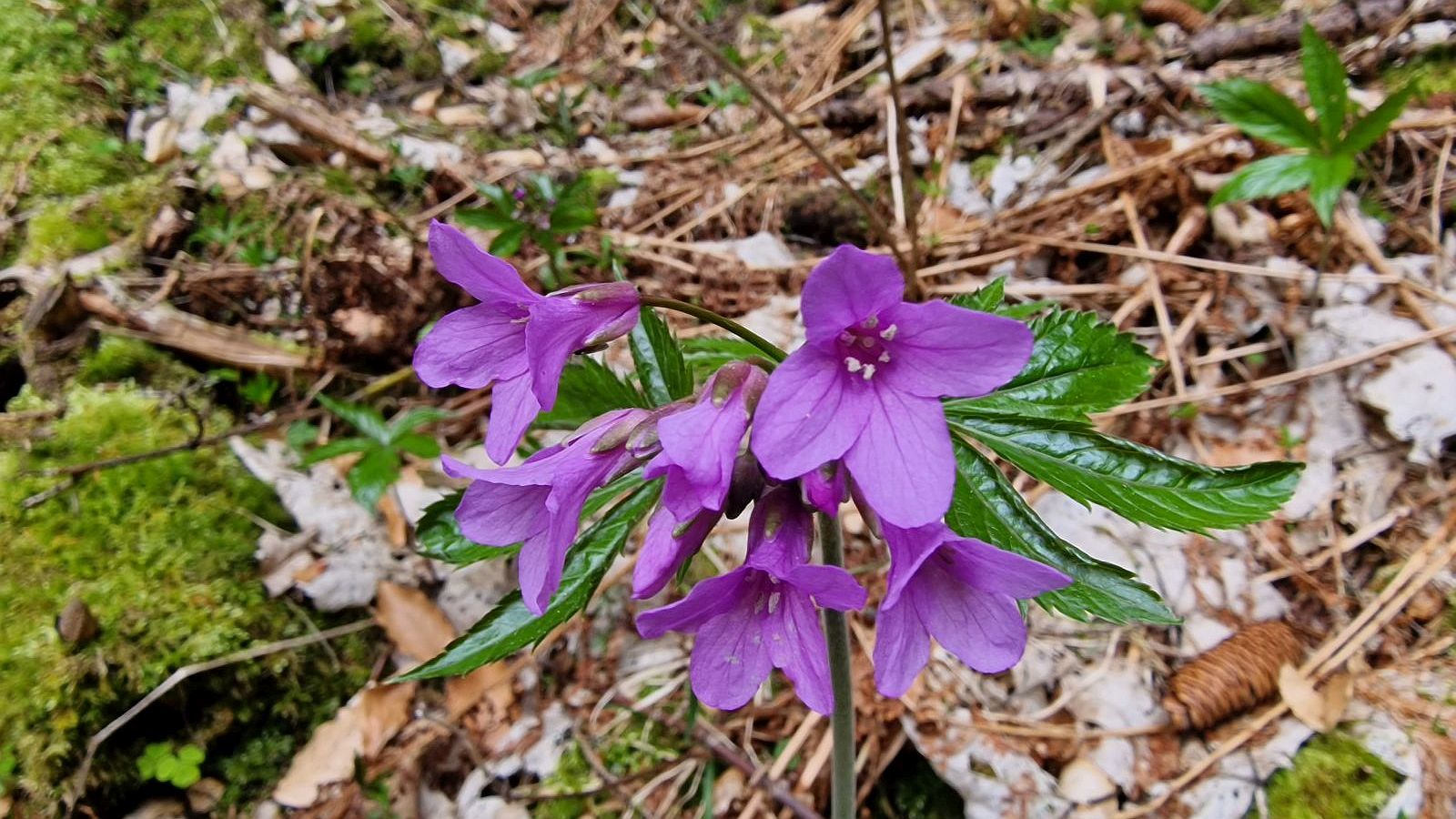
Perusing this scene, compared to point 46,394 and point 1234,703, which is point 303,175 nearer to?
point 46,394

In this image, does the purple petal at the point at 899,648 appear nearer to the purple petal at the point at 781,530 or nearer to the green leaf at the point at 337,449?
the purple petal at the point at 781,530

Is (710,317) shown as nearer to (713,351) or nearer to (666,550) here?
(666,550)

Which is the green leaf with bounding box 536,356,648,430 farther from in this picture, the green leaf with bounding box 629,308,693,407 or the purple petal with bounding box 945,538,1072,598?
the purple petal with bounding box 945,538,1072,598

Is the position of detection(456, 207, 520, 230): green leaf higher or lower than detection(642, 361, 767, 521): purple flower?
lower

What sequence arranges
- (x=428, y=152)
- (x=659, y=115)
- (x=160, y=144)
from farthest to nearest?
(x=659, y=115), (x=428, y=152), (x=160, y=144)

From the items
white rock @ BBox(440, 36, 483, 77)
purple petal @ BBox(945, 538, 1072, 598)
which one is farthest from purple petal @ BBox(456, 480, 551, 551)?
white rock @ BBox(440, 36, 483, 77)

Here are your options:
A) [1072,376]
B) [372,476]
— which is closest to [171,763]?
[372,476]

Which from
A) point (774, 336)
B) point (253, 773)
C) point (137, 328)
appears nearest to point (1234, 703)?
point (774, 336)
